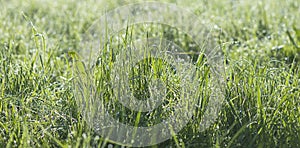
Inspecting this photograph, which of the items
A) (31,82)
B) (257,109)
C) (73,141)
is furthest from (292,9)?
(73,141)

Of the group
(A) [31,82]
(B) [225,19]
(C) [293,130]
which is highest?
(B) [225,19]

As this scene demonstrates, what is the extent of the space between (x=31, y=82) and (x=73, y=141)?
27.5 inches

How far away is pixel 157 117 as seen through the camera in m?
2.32

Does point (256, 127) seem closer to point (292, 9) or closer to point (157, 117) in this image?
point (157, 117)

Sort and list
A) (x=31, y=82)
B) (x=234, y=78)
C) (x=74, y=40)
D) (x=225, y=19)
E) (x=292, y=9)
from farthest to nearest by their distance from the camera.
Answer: (x=292, y=9) → (x=225, y=19) → (x=74, y=40) → (x=31, y=82) → (x=234, y=78)

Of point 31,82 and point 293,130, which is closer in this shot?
point 293,130

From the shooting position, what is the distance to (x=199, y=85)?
236 cm

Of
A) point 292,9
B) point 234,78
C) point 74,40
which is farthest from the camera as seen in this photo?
point 292,9

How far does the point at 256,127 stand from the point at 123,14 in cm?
247

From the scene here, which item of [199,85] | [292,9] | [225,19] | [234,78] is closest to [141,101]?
[199,85]

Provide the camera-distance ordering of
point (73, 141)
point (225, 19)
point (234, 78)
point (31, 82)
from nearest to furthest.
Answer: point (73, 141) → point (234, 78) → point (31, 82) → point (225, 19)

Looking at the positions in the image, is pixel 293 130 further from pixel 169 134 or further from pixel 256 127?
pixel 169 134

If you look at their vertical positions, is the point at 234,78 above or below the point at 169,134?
above

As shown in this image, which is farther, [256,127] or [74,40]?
[74,40]
